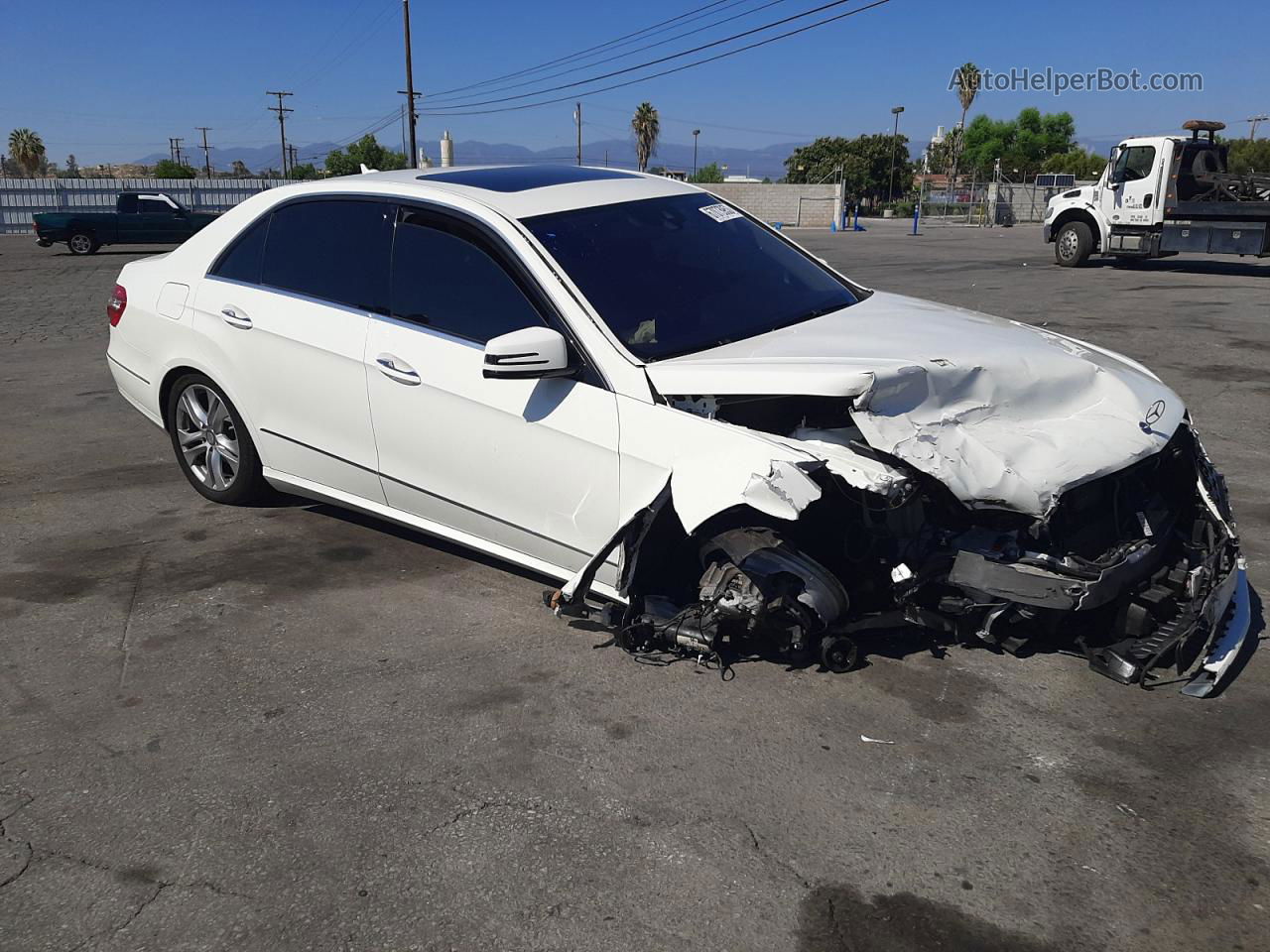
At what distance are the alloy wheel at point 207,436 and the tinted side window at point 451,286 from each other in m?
1.41

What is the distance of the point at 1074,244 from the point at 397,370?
20.0m

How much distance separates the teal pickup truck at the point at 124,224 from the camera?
25.7 m

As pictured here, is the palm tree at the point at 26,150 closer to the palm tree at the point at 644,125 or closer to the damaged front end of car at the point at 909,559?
the palm tree at the point at 644,125

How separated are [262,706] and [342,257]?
6.77ft

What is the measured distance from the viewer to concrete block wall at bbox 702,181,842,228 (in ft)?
167

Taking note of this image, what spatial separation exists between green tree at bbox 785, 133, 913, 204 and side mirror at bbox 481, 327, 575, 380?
280 ft

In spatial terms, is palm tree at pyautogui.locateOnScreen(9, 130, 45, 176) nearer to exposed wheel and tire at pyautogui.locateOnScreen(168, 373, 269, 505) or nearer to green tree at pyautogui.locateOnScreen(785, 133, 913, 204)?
green tree at pyautogui.locateOnScreen(785, 133, 913, 204)

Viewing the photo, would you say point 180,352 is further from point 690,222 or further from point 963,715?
point 963,715

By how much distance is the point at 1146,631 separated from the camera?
3.55 meters

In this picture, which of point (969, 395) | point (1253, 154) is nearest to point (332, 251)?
point (969, 395)

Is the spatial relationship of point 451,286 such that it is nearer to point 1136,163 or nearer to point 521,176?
point 521,176

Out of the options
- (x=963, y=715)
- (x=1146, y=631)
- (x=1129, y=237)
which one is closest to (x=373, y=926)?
(x=963, y=715)

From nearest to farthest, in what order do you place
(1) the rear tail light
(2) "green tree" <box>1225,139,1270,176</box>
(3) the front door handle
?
(3) the front door handle → (1) the rear tail light → (2) "green tree" <box>1225,139,1270,176</box>

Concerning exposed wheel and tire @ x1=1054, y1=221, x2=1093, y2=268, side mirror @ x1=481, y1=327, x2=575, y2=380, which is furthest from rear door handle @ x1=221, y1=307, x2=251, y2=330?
exposed wheel and tire @ x1=1054, y1=221, x2=1093, y2=268
